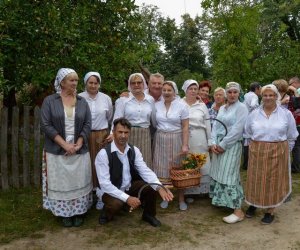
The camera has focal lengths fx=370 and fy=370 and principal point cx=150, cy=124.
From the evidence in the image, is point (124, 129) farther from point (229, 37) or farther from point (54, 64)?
point (229, 37)

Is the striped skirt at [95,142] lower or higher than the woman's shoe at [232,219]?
higher

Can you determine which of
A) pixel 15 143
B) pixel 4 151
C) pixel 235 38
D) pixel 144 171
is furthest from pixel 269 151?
pixel 235 38

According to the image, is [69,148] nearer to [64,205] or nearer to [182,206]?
[64,205]

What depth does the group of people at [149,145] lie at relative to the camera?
176 inches

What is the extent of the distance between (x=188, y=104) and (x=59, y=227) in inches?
95.4

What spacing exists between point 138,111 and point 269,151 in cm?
177

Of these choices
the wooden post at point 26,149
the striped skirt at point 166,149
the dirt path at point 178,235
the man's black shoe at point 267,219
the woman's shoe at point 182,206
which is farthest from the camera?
the wooden post at point 26,149

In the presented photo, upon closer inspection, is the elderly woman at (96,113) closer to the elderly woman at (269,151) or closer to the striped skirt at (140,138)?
the striped skirt at (140,138)

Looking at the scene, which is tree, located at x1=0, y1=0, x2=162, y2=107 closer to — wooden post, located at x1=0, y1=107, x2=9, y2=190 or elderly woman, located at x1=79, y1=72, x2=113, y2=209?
wooden post, located at x1=0, y1=107, x2=9, y2=190

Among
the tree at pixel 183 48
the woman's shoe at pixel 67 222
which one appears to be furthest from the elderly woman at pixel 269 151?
the tree at pixel 183 48

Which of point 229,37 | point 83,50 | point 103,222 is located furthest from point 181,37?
point 103,222

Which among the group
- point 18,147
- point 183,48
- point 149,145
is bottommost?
point 18,147

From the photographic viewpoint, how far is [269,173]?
15.1ft

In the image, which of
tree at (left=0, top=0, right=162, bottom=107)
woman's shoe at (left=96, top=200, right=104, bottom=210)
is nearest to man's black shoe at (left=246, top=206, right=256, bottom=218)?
woman's shoe at (left=96, top=200, right=104, bottom=210)
